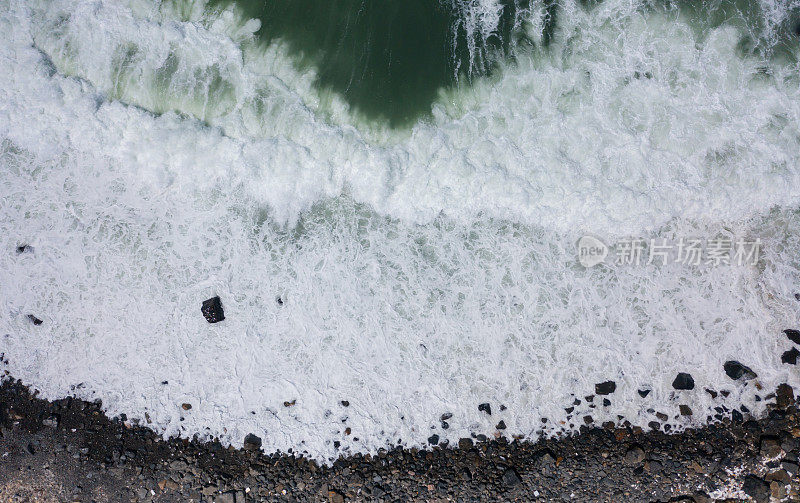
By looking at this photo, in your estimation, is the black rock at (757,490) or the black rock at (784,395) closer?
the black rock at (757,490)

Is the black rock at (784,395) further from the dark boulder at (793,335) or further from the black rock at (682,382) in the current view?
the black rock at (682,382)

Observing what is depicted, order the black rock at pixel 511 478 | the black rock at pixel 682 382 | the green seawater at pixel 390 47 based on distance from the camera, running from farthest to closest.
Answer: the green seawater at pixel 390 47 → the black rock at pixel 682 382 → the black rock at pixel 511 478

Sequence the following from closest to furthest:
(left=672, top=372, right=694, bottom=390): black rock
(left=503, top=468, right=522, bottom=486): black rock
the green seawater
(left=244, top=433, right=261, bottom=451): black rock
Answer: (left=503, top=468, right=522, bottom=486): black rock, (left=244, top=433, right=261, bottom=451): black rock, (left=672, top=372, right=694, bottom=390): black rock, the green seawater

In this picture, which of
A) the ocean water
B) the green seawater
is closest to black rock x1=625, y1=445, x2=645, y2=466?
the ocean water

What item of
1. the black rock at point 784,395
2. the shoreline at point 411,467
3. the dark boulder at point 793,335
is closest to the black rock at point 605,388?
the shoreline at point 411,467

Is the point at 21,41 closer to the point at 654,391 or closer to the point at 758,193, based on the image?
the point at 654,391

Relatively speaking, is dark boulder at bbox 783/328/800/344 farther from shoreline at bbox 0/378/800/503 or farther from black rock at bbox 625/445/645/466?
black rock at bbox 625/445/645/466

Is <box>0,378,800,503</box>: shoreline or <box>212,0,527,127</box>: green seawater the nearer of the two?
<box>0,378,800,503</box>: shoreline
